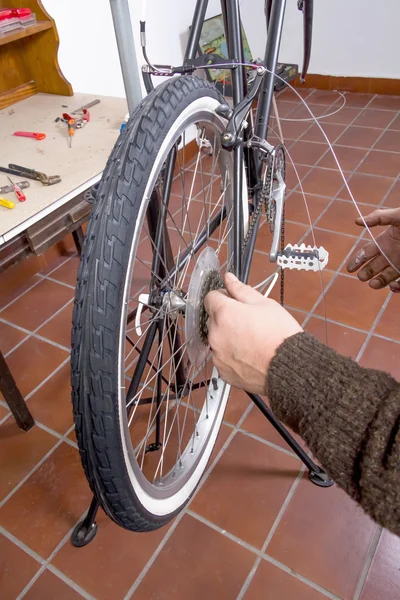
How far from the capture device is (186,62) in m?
0.77

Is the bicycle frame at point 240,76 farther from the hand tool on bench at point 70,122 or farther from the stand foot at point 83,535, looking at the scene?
the stand foot at point 83,535

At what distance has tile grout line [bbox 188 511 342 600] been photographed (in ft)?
3.01

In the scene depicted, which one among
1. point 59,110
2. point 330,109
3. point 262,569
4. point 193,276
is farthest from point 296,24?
point 262,569

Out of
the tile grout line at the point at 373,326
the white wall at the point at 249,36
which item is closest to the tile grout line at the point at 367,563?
the tile grout line at the point at 373,326

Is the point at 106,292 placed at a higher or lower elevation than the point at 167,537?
higher

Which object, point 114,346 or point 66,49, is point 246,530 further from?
point 66,49

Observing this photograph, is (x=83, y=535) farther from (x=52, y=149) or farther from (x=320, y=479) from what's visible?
(x=52, y=149)

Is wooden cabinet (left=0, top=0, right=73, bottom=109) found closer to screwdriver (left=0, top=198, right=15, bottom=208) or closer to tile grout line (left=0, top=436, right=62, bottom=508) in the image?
screwdriver (left=0, top=198, right=15, bottom=208)

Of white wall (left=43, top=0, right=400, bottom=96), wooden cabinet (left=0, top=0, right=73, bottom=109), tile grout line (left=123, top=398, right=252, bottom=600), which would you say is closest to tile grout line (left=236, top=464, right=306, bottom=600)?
tile grout line (left=123, top=398, right=252, bottom=600)

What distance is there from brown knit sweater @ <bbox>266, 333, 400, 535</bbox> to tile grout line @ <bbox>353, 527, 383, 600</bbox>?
577 millimetres

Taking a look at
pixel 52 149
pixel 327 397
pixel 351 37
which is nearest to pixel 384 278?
pixel 327 397

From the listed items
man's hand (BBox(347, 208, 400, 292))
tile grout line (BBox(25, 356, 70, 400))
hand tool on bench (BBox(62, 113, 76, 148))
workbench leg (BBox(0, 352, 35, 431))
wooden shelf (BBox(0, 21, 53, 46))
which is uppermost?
wooden shelf (BBox(0, 21, 53, 46))

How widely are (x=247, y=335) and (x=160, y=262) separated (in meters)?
0.31

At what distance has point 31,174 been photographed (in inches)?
39.2
